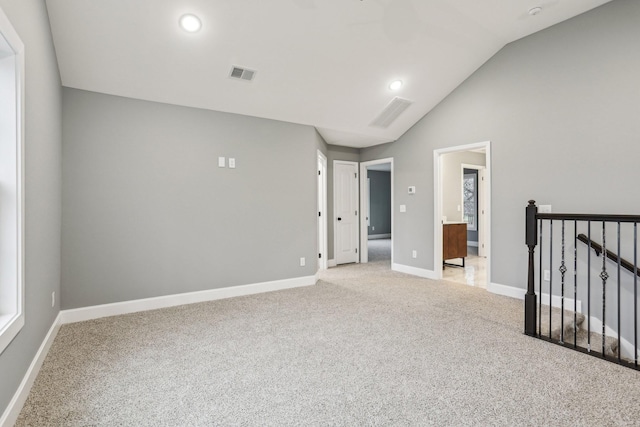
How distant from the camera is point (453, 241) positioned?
5840mm

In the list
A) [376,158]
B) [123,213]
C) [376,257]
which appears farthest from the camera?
[376,257]

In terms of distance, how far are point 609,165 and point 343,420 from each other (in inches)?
141

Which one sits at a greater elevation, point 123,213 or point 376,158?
point 376,158

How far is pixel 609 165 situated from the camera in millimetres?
3215

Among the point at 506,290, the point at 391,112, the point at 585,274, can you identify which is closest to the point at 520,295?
the point at 506,290

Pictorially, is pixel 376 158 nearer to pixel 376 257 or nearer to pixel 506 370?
pixel 376 257

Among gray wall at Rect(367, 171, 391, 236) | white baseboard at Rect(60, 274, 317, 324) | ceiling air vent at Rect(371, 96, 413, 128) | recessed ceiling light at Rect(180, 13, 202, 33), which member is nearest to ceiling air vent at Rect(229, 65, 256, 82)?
recessed ceiling light at Rect(180, 13, 202, 33)

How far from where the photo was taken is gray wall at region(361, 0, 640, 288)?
314cm

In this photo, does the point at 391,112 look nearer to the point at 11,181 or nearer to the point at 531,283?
the point at 531,283

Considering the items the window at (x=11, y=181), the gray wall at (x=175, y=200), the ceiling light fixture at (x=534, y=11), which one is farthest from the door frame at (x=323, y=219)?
the window at (x=11, y=181)

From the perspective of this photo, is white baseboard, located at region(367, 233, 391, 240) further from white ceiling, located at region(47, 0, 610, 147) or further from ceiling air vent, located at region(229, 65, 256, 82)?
ceiling air vent, located at region(229, 65, 256, 82)

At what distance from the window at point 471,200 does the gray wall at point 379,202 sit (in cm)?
296

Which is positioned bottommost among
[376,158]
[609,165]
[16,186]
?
[16,186]

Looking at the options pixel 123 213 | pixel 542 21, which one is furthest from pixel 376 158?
pixel 123 213
